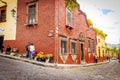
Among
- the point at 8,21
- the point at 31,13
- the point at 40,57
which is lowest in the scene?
the point at 40,57

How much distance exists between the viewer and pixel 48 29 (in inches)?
640

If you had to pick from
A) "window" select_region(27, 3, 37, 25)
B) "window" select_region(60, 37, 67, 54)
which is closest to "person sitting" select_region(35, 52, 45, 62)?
"window" select_region(60, 37, 67, 54)

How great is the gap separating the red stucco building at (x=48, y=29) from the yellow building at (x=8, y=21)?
558 mm

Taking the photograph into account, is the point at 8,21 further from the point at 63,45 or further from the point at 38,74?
the point at 38,74

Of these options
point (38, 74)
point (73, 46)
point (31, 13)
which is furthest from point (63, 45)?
point (38, 74)

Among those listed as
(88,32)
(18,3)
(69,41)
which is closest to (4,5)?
(18,3)

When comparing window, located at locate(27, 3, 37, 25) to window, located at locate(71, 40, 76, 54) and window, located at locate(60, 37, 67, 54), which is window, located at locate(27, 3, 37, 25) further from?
window, located at locate(71, 40, 76, 54)

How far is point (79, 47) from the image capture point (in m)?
22.1

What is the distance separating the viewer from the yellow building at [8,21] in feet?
61.3

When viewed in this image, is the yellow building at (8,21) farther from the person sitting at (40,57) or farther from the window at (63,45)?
the window at (63,45)

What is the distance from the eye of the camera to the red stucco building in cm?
1614

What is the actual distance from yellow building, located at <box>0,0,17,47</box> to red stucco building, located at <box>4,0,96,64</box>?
1.83ft

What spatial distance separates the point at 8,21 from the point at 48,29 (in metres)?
5.29

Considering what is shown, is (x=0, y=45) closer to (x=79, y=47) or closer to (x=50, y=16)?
(x=50, y=16)
